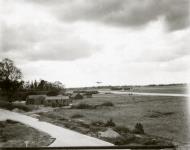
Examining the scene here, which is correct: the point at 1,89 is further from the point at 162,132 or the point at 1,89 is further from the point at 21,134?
the point at 162,132

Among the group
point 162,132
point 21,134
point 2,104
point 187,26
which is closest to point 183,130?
point 162,132

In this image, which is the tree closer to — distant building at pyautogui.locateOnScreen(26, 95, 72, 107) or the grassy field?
distant building at pyautogui.locateOnScreen(26, 95, 72, 107)

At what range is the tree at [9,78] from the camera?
60.8 metres

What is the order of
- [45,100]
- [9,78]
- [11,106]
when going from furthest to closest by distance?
[45,100] → [9,78] → [11,106]

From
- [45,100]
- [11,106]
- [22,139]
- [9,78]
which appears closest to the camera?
[22,139]

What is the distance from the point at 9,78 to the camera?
6494 cm

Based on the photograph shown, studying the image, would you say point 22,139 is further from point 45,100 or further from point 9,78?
point 45,100

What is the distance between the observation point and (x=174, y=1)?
20.5 m

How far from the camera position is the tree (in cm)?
6078

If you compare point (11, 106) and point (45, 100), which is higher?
point (45, 100)

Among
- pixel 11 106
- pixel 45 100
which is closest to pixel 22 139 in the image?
pixel 11 106

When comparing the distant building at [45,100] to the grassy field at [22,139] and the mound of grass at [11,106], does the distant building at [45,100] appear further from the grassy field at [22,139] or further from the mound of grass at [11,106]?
the grassy field at [22,139]

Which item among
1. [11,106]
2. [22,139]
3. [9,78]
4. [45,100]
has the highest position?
[9,78]

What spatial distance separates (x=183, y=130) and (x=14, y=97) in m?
46.5
